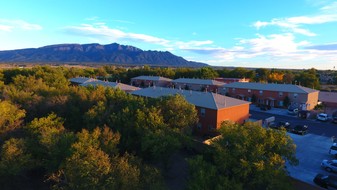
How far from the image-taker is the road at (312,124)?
38.2 m

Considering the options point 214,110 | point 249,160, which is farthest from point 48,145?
point 214,110

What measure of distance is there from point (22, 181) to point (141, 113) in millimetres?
13034

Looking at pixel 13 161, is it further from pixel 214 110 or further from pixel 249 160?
pixel 214 110

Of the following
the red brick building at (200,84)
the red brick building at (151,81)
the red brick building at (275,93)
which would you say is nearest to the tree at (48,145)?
the red brick building at (275,93)

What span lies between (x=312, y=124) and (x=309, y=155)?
52.0 ft

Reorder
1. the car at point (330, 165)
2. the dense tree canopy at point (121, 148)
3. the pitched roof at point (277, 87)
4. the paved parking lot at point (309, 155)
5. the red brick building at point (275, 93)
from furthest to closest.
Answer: the pitched roof at point (277, 87), the red brick building at point (275, 93), the car at point (330, 165), the paved parking lot at point (309, 155), the dense tree canopy at point (121, 148)

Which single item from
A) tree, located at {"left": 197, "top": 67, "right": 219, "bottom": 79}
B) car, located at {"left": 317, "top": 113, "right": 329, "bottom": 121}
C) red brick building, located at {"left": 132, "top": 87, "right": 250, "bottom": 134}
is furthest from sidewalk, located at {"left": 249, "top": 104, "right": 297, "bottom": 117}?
tree, located at {"left": 197, "top": 67, "right": 219, "bottom": 79}

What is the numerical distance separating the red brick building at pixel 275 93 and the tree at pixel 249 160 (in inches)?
1418

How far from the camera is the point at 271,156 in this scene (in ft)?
64.1

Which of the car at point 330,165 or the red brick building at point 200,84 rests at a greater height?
the red brick building at point 200,84

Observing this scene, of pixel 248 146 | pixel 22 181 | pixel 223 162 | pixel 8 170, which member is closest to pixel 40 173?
pixel 22 181

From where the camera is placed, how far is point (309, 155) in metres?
29.3

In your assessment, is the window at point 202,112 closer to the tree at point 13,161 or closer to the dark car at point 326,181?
the dark car at point 326,181

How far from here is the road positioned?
38.2 m
